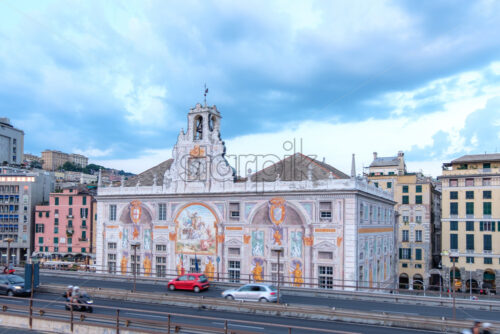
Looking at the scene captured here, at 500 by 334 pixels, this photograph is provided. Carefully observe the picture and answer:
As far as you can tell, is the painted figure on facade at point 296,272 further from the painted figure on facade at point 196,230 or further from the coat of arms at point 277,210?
the painted figure on facade at point 196,230

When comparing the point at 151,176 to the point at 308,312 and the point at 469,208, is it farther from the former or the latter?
the point at 469,208

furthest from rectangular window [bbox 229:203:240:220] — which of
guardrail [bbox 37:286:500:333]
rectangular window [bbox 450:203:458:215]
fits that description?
rectangular window [bbox 450:203:458:215]

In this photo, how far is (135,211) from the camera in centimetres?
5238

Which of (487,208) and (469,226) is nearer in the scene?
(487,208)

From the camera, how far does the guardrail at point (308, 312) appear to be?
80.8 ft

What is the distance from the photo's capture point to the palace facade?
141 feet

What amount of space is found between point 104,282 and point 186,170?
14.4 meters

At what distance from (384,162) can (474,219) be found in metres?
23.5

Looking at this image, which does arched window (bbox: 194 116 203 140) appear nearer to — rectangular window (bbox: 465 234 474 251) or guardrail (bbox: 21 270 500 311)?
guardrail (bbox: 21 270 500 311)

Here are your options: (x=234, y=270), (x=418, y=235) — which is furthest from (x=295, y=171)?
(x=418, y=235)

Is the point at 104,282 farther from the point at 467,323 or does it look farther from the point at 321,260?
the point at 467,323

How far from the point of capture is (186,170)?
5050cm

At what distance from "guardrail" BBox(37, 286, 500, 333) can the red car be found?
18.3 feet

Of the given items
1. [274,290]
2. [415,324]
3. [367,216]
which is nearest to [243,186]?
[367,216]
